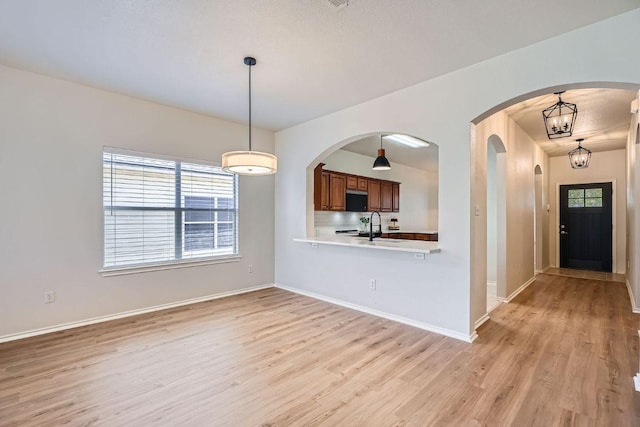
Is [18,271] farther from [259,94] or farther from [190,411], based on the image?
[259,94]

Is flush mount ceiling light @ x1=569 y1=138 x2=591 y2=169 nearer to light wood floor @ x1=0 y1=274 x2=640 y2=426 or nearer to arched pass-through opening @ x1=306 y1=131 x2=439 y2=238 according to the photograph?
arched pass-through opening @ x1=306 y1=131 x2=439 y2=238

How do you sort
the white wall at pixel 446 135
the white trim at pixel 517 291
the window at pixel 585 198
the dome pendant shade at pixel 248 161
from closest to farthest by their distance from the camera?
the white wall at pixel 446 135 < the dome pendant shade at pixel 248 161 < the white trim at pixel 517 291 < the window at pixel 585 198

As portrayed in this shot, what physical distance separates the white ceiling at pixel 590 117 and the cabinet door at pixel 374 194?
329 cm

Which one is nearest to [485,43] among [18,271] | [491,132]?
[491,132]

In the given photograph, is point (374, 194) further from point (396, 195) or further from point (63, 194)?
point (63, 194)

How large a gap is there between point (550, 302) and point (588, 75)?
3492 mm

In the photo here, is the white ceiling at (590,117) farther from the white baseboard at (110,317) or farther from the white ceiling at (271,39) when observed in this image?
the white baseboard at (110,317)

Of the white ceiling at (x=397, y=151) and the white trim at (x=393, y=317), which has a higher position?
the white ceiling at (x=397, y=151)

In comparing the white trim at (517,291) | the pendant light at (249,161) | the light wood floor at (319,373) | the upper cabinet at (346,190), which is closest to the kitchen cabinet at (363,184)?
the upper cabinet at (346,190)

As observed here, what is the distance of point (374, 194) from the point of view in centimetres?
768

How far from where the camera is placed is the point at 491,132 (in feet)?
12.9

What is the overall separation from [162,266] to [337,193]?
3.63m

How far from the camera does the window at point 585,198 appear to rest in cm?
709

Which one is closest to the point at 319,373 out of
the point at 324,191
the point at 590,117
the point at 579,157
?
the point at 324,191
